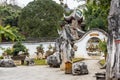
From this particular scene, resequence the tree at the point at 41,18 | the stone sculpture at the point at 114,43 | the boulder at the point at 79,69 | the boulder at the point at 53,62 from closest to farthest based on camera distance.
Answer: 1. the stone sculpture at the point at 114,43
2. the boulder at the point at 79,69
3. the boulder at the point at 53,62
4. the tree at the point at 41,18

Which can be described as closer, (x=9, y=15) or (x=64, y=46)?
(x=64, y=46)

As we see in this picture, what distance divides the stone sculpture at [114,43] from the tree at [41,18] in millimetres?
22560

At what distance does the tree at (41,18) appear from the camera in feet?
100

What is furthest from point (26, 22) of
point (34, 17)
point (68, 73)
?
point (68, 73)

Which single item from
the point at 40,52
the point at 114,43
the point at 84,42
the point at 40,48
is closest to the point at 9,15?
the point at 40,48

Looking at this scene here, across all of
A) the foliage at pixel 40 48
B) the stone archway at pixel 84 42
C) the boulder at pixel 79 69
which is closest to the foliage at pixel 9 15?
the foliage at pixel 40 48

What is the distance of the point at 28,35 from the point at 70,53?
1710cm

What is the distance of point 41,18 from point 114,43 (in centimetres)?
2349

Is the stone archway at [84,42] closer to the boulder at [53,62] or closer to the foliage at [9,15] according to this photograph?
the boulder at [53,62]

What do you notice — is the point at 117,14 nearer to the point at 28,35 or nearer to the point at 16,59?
the point at 16,59

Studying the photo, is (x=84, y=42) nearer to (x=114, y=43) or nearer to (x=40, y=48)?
(x=40, y=48)

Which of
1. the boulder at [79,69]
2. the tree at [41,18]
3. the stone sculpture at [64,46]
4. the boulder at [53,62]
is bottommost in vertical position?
the boulder at [79,69]

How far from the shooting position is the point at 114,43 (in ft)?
25.1

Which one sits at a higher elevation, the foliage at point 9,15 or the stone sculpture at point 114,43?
the foliage at point 9,15
